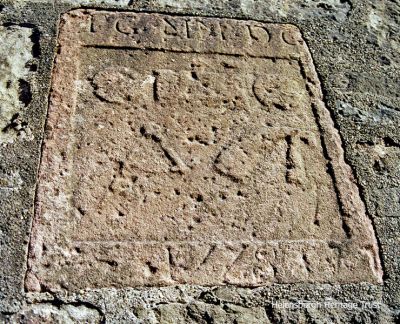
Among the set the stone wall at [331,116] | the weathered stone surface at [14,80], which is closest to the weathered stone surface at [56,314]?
the stone wall at [331,116]

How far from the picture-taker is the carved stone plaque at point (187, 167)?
4.19ft

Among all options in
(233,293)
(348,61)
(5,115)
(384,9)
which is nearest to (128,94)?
(5,115)

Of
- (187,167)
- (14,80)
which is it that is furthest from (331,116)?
(14,80)

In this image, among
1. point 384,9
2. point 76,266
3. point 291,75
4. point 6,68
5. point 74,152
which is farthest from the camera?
point 384,9

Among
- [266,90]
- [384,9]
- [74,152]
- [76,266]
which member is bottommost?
[76,266]

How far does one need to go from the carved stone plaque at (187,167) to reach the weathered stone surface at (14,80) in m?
0.08

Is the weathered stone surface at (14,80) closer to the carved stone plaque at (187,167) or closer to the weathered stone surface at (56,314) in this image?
the carved stone plaque at (187,167)

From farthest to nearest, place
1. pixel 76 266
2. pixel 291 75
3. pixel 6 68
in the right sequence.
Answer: pixel 291 75 → pixel 6 68 → pixel 76 266

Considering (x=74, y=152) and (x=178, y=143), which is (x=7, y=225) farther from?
(x=178, y=143)

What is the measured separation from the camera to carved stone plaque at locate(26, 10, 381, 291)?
128 cm

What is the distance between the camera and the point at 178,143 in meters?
1.45

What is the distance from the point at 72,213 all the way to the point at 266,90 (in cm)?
65

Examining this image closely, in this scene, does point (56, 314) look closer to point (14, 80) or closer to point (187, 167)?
point (187, 167)

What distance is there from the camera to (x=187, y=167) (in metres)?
1.41
